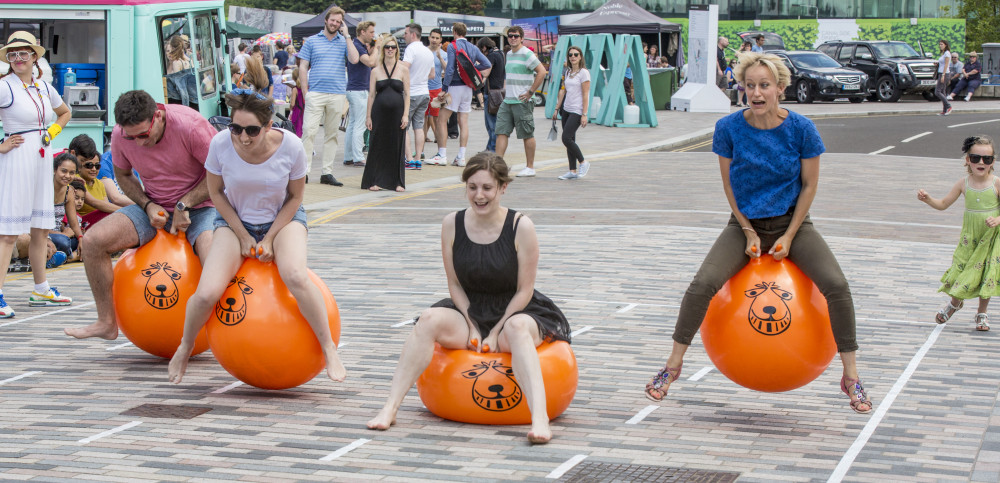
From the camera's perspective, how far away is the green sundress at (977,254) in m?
7.96

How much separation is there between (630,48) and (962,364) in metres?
18.8

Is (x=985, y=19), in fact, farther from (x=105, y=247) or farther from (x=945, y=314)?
(x=105, y=247)

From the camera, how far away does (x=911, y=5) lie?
53969 mm

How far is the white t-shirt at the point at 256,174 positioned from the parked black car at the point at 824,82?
2800cm

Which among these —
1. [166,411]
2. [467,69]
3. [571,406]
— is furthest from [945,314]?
[467,69]

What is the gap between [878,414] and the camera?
575 centimetres

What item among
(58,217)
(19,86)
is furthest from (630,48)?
(19,86)

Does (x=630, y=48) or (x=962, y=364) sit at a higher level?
(x=630, y=48)

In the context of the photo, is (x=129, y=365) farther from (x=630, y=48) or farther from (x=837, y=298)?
(x=630, y=48)

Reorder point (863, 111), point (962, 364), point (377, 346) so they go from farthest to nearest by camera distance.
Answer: point (863, 111) < point (377, 346) < point (962, 364)

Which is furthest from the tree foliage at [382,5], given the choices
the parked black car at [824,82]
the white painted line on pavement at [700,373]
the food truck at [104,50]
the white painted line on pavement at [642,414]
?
the white painted line on pavement at [642,414]

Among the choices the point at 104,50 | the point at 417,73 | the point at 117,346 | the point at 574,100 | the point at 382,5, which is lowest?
the point at 117,346

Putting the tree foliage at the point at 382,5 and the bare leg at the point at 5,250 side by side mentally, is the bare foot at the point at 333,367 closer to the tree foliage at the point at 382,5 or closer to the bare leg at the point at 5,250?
the bare leg at the point at 5,250

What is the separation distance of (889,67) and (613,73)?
12.4 metres
